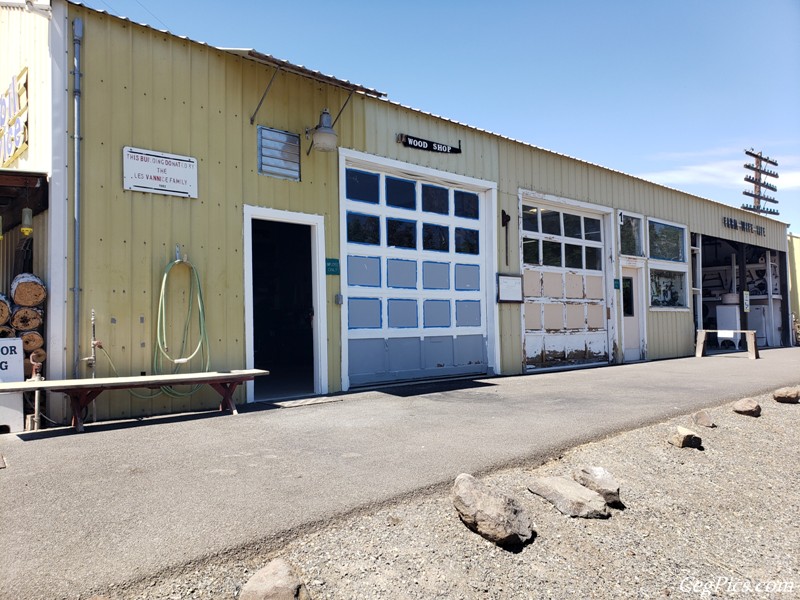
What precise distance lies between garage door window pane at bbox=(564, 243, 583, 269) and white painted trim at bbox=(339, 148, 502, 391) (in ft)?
7.75

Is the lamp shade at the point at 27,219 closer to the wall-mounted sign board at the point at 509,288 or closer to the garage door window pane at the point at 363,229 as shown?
the garage door window pane at the point at 363,229

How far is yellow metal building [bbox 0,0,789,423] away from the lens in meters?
6.15

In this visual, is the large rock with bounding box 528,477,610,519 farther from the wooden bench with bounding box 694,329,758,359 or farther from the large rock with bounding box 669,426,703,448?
the wooden bench with bounding box 694,329,758,359

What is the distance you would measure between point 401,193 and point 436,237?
944 mm

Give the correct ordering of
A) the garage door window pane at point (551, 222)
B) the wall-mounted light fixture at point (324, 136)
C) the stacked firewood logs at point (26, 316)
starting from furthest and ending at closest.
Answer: the garage door window pane at point (551, 222) < the wall-mounted light fixture at point (324, 136) < the stacked firewood logs at point (26, 316)

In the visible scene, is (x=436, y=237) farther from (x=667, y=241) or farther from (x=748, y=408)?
(x=667, y=241)

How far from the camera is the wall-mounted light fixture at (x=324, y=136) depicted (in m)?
7.67

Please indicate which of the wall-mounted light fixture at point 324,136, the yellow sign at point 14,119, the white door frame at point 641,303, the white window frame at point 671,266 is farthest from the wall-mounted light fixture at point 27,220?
the white window frame at point 671,266

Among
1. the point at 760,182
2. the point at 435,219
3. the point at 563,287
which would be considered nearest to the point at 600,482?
the point at 435,219

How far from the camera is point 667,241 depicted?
14414mm

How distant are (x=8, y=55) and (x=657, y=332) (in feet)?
43.8

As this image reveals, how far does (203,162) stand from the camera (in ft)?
22.8

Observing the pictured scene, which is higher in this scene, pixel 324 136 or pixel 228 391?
pixel 324 136

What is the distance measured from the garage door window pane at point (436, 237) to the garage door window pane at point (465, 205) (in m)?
0.46
